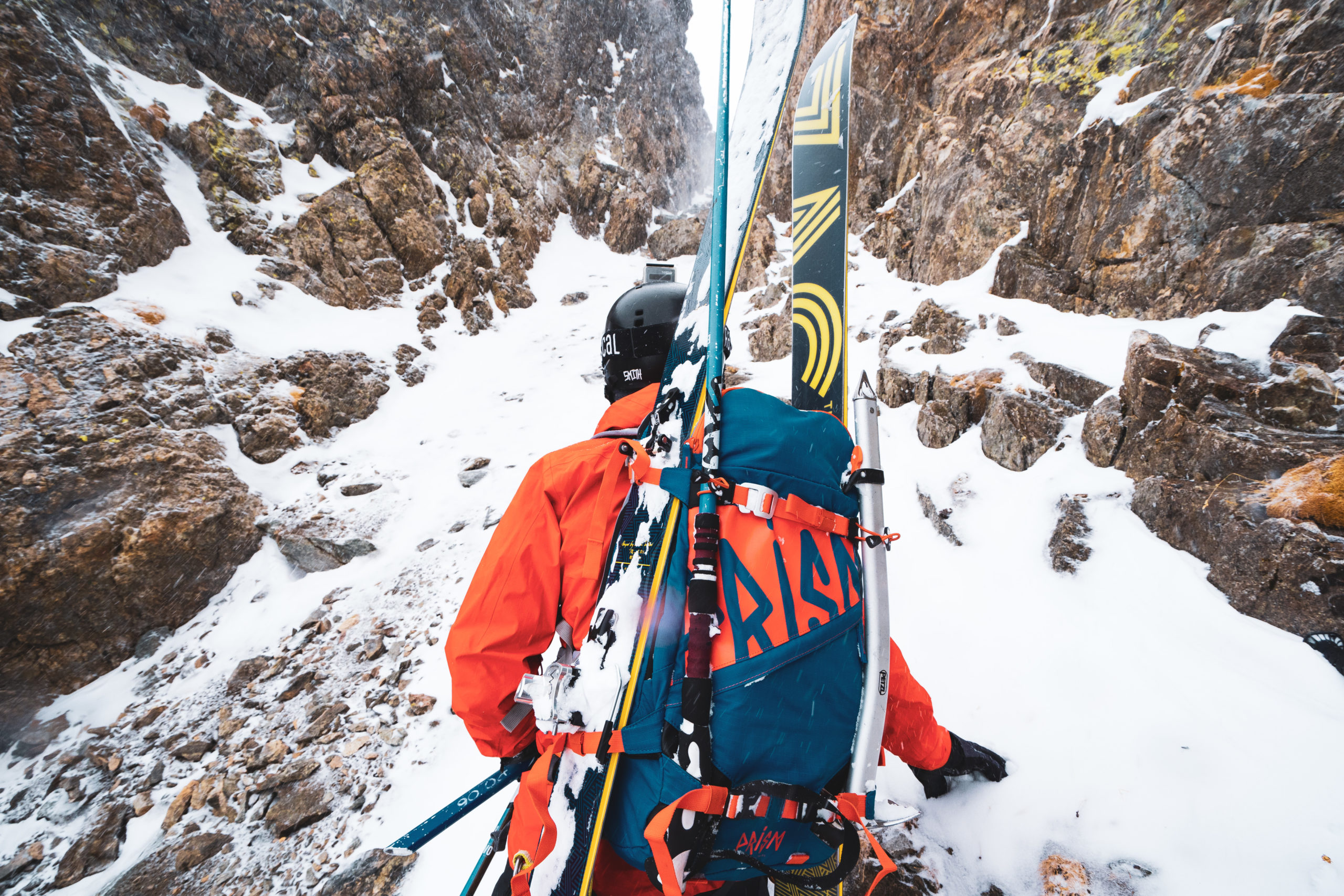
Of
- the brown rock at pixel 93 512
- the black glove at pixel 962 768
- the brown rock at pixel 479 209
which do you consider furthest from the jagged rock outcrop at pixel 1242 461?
the brown rock at pixel 479 209

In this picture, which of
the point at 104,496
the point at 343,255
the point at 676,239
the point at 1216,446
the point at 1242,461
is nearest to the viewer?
the point at 1242,461

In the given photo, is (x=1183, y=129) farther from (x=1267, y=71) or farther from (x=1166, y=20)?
(x=1166, y=20)

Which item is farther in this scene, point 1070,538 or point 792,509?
point 1070,538

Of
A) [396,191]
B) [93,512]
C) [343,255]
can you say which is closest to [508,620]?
[93,512]

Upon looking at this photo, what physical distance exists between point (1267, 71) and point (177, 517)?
11.0 metres

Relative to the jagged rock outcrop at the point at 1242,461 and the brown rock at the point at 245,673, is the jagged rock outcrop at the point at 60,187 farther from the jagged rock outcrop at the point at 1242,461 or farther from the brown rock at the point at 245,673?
the jagged rock outcrop at the point at 1242,461

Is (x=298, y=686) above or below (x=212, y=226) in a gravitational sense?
below

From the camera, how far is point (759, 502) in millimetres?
1227

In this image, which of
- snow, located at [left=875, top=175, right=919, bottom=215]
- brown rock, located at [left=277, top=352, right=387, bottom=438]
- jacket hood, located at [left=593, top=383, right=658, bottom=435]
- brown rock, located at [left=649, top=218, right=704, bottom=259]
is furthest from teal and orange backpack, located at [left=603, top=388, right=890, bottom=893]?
brown rock, located at [left=649, top=218, right=704, bottom=259]

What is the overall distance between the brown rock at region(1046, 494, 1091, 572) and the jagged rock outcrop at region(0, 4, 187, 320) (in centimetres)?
1051

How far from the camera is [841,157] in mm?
2527

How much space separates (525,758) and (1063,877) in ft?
6.00

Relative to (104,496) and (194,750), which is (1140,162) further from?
(104,496)

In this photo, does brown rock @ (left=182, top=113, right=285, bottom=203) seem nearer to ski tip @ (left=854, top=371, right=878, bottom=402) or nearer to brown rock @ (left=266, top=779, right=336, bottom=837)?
brown rock @ (left=266, top=779, right=336, bottom=837)
